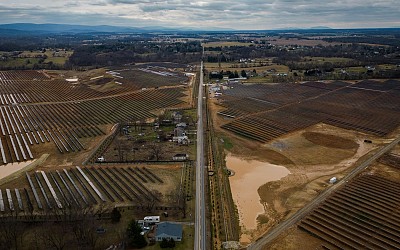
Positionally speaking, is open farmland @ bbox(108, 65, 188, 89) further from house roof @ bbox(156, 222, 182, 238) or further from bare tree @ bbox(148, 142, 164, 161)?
house roof @ bbox(156, 222, 182, 238)

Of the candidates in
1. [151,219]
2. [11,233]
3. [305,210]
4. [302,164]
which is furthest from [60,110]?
[305,210]

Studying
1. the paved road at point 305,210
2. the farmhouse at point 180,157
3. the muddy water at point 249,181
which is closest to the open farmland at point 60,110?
the farmhouse at point 180,157

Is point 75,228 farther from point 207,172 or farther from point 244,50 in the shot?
point 244,50

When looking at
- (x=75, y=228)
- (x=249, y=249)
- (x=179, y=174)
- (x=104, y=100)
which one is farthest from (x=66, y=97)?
(x=249, y=249)

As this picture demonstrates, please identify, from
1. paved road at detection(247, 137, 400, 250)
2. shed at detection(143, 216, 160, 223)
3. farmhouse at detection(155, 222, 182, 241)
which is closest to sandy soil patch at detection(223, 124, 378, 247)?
paved road at detection(247, 137, 400, 250)

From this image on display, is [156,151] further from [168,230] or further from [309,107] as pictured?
[309,107]

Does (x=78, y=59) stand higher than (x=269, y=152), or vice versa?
(x=78, y=59)
